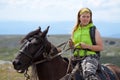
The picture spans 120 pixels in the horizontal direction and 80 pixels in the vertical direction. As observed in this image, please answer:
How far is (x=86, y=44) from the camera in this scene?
42.0 ft

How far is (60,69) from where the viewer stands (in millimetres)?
12750

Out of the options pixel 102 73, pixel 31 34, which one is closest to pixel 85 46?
pixel 102 73

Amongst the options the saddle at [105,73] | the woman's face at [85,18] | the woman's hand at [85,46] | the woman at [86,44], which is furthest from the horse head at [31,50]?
the saddle at [105,73]

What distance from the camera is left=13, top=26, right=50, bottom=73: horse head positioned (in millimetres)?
11508

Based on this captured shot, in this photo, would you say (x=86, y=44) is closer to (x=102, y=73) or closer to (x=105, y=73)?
(x=102, y=73)

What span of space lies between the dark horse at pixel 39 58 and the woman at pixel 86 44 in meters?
0.47

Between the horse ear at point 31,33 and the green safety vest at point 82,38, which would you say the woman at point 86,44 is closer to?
the green safety vest at point 82,38

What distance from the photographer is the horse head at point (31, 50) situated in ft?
37.8

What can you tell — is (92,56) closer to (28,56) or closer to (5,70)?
(28,56)

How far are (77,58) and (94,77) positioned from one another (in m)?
0.88

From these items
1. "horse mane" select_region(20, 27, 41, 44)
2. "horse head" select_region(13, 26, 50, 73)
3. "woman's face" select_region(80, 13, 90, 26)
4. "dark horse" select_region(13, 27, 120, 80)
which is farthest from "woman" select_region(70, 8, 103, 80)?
"horse mane" select_region(20, 27, 41, 44)

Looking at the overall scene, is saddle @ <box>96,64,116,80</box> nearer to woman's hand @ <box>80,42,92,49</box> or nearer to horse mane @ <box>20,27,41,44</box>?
woman's hand @ <box>80,42,92,49</box>

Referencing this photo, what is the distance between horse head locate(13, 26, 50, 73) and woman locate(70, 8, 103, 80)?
51.8 inches

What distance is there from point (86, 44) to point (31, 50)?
6.45ft
